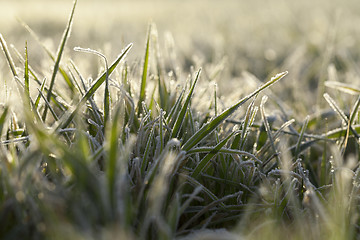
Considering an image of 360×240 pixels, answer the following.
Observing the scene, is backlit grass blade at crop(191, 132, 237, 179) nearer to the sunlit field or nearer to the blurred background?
the sunlit field

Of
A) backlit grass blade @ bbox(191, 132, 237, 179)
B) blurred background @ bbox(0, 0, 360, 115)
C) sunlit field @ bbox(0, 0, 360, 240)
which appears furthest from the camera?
blurred background @ bbox(0, 0, 360, 115)

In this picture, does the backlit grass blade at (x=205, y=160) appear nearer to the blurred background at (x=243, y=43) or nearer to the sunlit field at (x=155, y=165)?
the sunlit field at (x=155, y=165)

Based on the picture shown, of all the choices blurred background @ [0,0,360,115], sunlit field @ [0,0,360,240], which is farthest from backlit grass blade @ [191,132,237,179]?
blurred background @ [0,0,360,115]

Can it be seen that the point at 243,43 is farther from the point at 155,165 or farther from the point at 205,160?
the point at 155,165

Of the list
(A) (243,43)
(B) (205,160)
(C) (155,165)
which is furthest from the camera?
(A) (243,43)

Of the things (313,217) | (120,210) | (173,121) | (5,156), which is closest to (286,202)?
(313,217)

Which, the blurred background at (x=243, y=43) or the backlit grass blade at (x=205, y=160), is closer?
the backlit grass blade at (x=205, y=160)

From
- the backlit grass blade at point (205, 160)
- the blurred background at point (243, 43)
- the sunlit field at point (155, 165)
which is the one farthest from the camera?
the blurred background at point (243, 43)

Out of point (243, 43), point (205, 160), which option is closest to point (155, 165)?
point (205, 160)

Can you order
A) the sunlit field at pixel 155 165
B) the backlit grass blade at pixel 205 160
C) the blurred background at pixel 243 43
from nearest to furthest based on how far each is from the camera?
the sunlit field at pixel 155 165
the backlit grass blade at pixel 205 160
the blurred background at pixel 243 43

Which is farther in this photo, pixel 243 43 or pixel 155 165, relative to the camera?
pixel 243 43

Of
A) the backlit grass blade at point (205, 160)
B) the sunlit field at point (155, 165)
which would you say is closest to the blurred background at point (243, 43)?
the sunlit field at point (155, 165)
